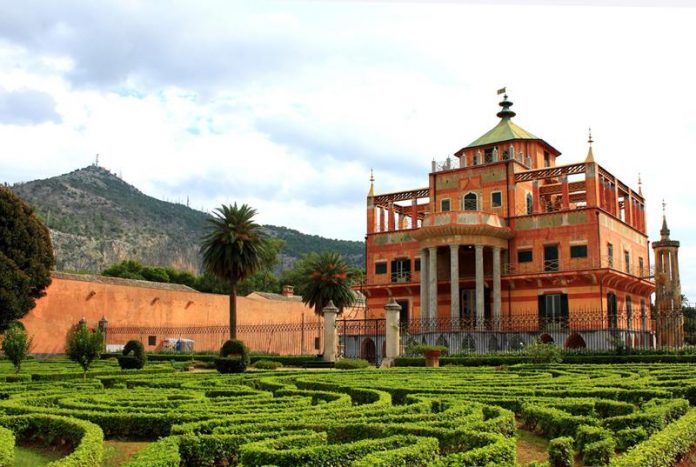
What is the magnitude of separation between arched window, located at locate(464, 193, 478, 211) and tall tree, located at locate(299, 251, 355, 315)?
9301 millimetres

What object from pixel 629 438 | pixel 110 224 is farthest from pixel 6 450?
pixel 110 224

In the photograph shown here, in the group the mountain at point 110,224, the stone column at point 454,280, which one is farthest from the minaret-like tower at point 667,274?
the mountain at point 110,224

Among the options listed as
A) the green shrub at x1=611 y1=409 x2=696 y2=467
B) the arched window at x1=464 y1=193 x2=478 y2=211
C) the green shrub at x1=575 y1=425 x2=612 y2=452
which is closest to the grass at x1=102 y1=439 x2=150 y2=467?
the green shrub at x1=575 y1=425 x2=612 y2=452

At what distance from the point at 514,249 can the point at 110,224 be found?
7414 cm

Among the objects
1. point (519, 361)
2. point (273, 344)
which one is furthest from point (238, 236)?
point (519, 361)

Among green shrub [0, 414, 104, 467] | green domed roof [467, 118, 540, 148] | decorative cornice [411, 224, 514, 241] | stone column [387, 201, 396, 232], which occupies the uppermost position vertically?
green domed roof [467, 118, 540, 148]

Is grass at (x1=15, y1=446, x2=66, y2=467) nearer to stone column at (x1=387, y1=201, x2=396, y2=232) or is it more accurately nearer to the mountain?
stone column at (x1=387, y1=201, x2=396, y2=232)

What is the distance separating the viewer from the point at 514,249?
4459 cm

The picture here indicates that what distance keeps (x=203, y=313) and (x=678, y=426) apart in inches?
1866

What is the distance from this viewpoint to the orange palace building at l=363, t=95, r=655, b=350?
41.6m

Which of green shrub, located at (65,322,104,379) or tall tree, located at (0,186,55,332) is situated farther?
tall tree, located at (0,186,55,332)

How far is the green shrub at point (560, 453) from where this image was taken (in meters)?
7.25

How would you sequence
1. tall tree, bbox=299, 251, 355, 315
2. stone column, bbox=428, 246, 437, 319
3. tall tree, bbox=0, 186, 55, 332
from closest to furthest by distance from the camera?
tall tree, bbox=0, 186, 55, 332 → stone column, bbox=428, 246, 437, 319 → tall tree, bbox=299, 251, 355, 315

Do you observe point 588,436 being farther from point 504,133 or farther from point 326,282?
point 504,133
